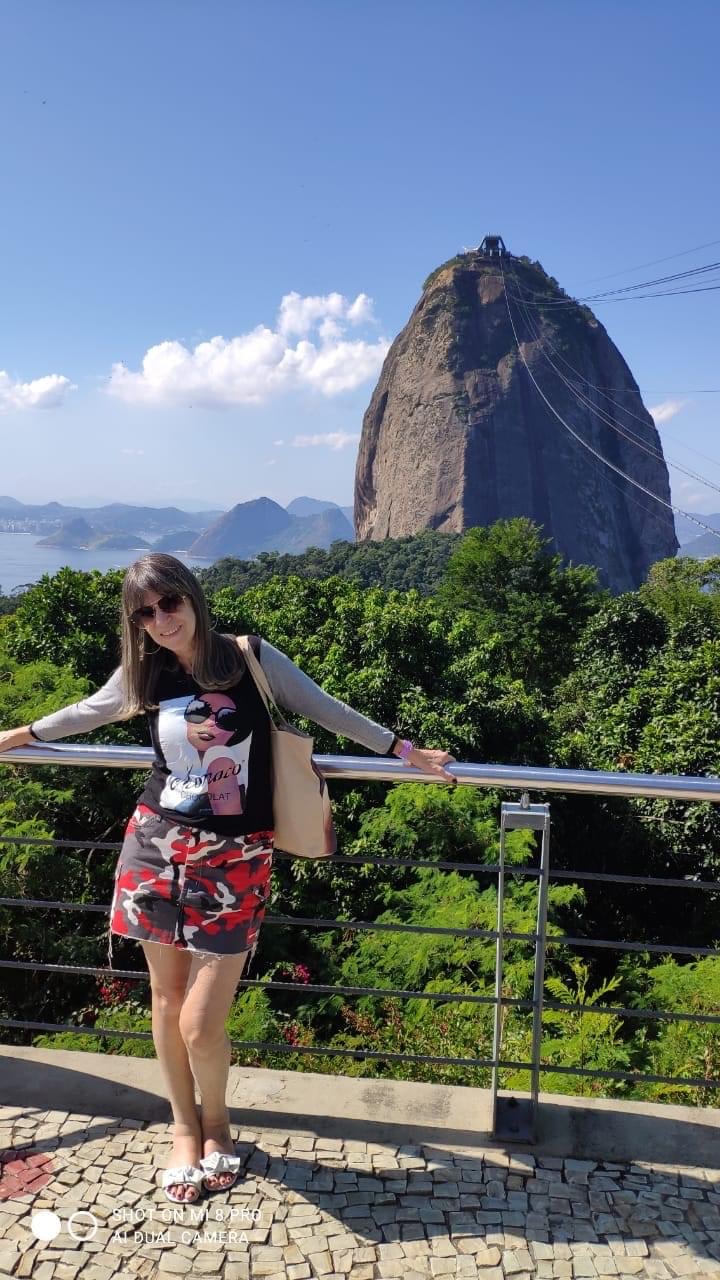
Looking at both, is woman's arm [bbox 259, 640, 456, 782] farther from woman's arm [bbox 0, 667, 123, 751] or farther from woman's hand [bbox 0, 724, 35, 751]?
woman's hand [bbox 0, 724, 35, 751]

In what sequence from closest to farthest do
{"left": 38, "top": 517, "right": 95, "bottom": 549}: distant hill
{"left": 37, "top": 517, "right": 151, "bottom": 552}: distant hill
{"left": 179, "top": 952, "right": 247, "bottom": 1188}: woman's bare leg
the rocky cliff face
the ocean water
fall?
{"left": 179, "top": 952, "right": 247, "bottom": 1188}: woman's bare leg
the ocean water
the rocky cliff face
{"left": 37, "top": 517, "right": 151, "bottom": 552}: distant hill
{"left": 38, "top": 517, "right": 95, "bottom": 549}: distant hill

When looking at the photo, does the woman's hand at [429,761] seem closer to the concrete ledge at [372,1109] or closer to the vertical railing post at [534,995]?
the vertical railing post at [534,995]

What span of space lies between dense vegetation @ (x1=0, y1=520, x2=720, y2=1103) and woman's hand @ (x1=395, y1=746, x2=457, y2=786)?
→ 0.24m

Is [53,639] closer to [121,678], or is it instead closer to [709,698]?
[709,698]

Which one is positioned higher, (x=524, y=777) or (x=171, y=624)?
(x=171, y=624)

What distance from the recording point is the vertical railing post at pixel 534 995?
6.54 feet

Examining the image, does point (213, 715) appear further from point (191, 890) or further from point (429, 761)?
point (429, 761)

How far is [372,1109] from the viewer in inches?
85.2

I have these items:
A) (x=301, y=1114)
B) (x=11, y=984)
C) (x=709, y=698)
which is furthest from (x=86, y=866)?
(x=709, y=698)

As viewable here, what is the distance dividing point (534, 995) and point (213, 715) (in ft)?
3.41

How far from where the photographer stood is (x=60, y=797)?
26.8ft

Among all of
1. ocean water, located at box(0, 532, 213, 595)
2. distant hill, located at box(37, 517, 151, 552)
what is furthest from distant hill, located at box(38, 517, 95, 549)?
ocean water, located at box(0, 532, 213, 595)

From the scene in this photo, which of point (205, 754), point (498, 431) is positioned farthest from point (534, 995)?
point (498, 431)

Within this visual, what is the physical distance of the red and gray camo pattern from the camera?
71.9 inches
